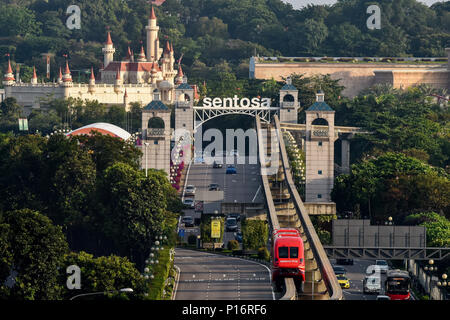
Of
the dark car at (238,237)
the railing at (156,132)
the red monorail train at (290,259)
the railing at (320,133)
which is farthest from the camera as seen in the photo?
the railing at (320,133)

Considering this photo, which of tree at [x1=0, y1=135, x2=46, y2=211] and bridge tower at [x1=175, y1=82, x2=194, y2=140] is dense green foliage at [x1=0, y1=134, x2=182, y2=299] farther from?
bridge tower at [x1=175, y1=82, x2=194, y2=140]

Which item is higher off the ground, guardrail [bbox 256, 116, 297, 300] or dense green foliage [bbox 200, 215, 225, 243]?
guardrail [bbox 256, 116, 297, 300]

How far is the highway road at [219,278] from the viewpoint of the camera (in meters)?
84.4

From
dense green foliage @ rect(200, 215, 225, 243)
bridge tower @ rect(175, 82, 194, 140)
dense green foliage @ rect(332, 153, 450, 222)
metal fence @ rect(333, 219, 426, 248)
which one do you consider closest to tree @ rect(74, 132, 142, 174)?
dense green foliage @ rect(200, 215, 225, 243)

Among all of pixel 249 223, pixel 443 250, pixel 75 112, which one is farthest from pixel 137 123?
pixel 443 250

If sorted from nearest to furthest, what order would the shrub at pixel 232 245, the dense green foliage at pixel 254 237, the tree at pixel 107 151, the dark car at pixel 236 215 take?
the dense green foliage at pixel 254 237
the shrub at pixel 232 245
the dark car at pixel 236 215
the tree at pixel 107 151

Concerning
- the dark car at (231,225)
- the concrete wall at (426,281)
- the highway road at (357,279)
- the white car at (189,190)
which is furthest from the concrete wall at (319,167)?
the concrete wall at (426,281)

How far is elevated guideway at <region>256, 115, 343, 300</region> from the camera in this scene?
7906 cm

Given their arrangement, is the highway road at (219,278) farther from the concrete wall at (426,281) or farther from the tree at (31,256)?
the concrete wall at (426,281)

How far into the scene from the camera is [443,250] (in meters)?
97.2

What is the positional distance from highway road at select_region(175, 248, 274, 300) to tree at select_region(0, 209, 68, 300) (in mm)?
8009

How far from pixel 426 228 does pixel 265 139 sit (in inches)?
2347

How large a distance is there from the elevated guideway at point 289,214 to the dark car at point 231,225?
12.1 feet
